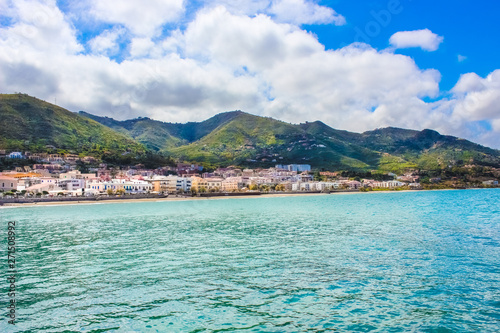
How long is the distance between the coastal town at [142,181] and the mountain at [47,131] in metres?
13.0

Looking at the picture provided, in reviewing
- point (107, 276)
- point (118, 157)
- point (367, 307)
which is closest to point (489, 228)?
point (367, 307)

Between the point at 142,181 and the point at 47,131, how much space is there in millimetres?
62864

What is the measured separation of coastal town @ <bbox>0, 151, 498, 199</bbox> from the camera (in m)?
85.2

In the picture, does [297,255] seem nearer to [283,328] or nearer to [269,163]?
[283,328]

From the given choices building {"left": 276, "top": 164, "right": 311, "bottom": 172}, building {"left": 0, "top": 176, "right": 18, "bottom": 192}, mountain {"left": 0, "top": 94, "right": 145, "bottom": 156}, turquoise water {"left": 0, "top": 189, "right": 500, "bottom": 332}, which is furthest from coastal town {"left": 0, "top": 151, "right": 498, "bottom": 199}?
turquoise water {"left": 0, "top": 189, "right": 500, "bottom": 332}

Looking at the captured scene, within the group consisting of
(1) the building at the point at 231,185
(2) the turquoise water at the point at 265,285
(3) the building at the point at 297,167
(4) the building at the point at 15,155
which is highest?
(4) the building at the point at 15,155

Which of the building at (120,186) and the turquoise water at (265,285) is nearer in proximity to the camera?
the turquoise water at (265,285)

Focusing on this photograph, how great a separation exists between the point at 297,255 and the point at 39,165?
369 ft

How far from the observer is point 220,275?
42.7 feet

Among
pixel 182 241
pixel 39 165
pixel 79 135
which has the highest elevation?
pixel 79 135

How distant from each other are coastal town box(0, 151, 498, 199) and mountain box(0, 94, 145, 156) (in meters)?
13.0

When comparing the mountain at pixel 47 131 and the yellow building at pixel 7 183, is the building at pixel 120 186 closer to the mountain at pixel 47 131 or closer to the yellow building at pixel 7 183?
the yellow building at pixel 7 183

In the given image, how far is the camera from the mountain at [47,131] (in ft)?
416

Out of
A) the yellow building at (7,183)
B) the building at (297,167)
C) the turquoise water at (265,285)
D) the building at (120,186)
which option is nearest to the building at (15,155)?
the yellow building at (7,183)
